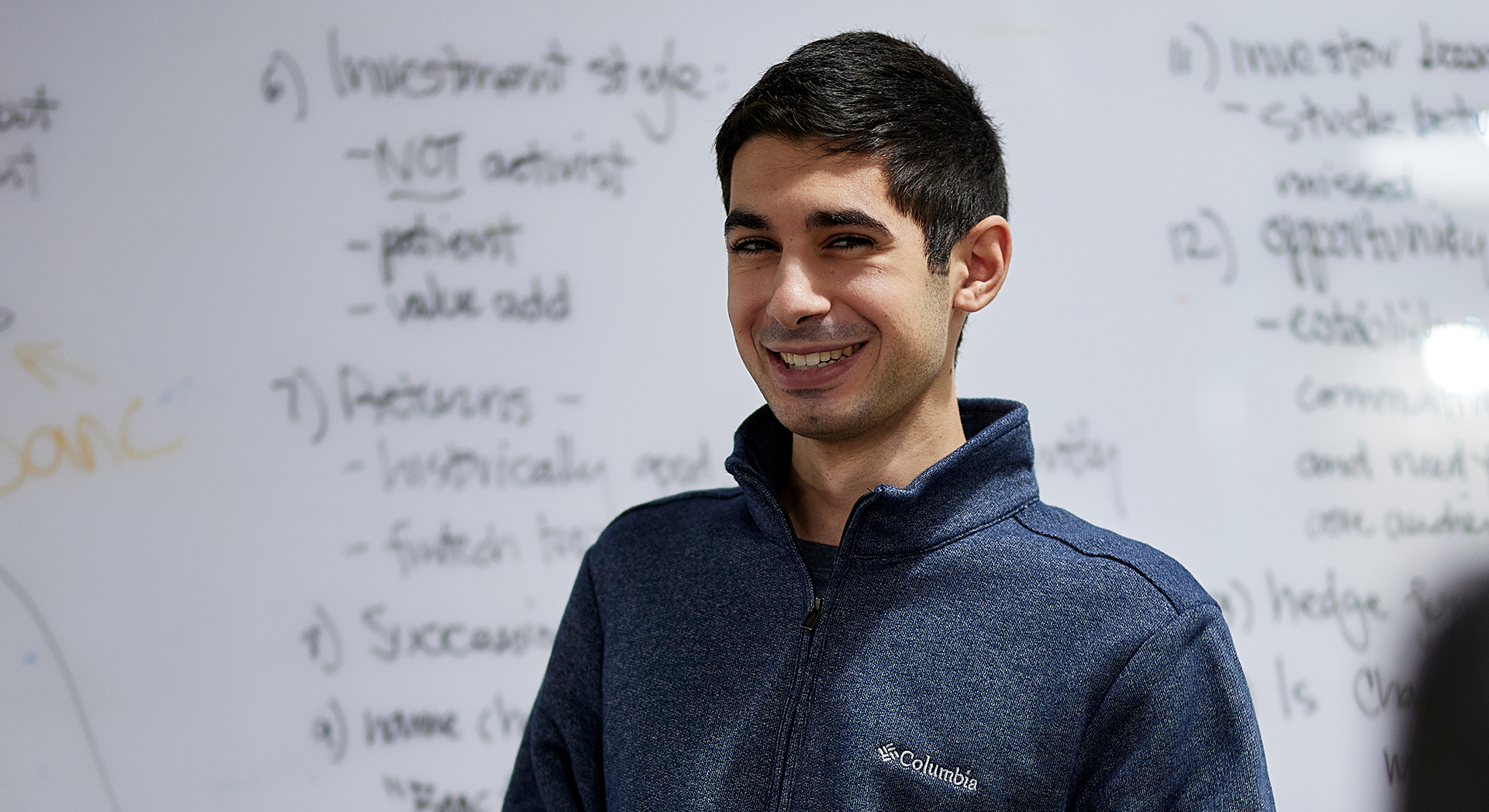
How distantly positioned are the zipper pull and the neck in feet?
0.18

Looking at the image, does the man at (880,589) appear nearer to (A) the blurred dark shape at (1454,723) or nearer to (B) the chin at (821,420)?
(B) the chin at (821,420)

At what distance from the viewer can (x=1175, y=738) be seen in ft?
1.98

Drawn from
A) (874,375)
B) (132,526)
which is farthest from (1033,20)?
(132,526)

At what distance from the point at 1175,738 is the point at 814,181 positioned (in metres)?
0.42

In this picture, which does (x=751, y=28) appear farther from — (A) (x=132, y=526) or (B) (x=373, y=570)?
(A) (x=132, y=526)

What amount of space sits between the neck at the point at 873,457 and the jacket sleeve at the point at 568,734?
0.66ft

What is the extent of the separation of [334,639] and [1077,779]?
85 centimetres

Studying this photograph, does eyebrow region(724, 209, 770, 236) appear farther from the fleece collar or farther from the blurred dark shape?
the blurred dark shape

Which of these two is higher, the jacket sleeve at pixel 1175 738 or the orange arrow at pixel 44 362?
the orange arrow at pixel 44 362

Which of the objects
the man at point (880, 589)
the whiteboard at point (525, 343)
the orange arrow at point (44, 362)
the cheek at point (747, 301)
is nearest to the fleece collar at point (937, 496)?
the man at point (880, 589)


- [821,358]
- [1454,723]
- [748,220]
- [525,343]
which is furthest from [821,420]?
[1454,723]

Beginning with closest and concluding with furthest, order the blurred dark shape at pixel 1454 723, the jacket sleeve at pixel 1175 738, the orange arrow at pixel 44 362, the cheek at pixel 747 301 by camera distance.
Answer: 1. the jacket sleeve at pixel 1175 738
2. the cheek at pixel 747 301
3. the orange arrow at pixel 44 362
4. the blurred dark shape at pixel 1454 723

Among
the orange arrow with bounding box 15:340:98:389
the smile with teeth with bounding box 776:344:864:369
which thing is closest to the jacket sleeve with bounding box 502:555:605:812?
the smile with teeth with bounding box 776:344:864:369

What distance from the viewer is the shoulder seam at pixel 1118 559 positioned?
0.65 m
